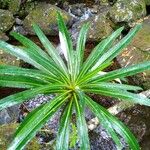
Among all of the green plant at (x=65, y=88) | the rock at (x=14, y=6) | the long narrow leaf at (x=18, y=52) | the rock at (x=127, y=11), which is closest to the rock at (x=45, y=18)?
the rock at (x=14, y=6)

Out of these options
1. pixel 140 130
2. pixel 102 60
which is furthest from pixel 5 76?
pixel 140 130

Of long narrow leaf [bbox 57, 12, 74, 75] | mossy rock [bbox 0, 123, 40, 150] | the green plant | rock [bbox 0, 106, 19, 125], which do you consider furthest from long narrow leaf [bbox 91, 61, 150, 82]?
rock [bbox 0, 106, 19, 125]

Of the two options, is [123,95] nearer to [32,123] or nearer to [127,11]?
[32,123]

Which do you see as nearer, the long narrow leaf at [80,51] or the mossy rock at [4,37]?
the long narrow leaf at [80,51]

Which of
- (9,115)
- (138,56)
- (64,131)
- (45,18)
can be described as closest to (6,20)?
(45,18)

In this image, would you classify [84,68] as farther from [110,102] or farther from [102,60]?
[110,102]

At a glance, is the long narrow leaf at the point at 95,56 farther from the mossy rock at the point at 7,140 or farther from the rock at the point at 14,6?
the rock at the point at 14,6
